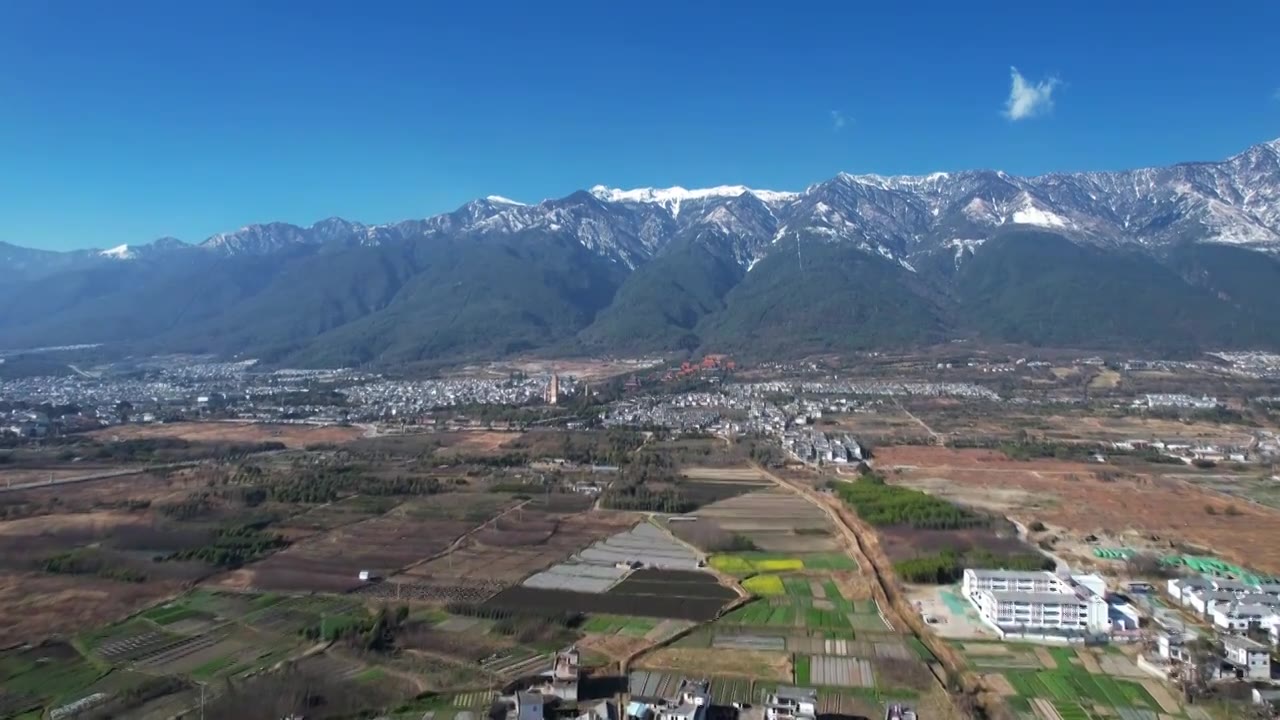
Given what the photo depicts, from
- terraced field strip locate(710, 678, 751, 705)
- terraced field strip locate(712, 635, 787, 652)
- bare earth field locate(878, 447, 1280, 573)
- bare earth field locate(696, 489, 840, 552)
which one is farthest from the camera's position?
bare earth field locate(878, 447, 1280, 573)

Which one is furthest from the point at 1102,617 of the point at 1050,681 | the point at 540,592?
the point at 540,592

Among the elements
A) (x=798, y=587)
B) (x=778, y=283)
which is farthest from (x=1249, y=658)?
(x=778, y=283)

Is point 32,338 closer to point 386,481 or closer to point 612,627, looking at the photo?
point 386,481

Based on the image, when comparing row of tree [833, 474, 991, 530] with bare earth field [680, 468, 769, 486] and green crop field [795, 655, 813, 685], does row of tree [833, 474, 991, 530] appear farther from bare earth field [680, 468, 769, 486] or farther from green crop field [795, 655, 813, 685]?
green crop field [795, 655, 813, 685]

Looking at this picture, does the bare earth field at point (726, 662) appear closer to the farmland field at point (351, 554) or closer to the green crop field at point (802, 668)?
the green crop field at point (802, 668)

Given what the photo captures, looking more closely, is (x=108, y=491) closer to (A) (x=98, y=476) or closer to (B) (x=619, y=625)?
(A) (x=98, y=476)

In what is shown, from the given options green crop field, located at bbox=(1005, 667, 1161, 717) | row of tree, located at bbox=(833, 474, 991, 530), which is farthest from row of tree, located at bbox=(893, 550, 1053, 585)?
green crop field, located at bbox=(1005, 667, 1161, 717)
